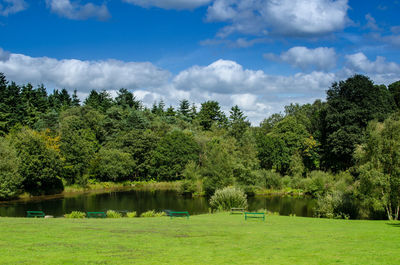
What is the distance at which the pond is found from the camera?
46.9 m

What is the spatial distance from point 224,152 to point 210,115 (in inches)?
2027

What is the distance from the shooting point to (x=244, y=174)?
202 feet

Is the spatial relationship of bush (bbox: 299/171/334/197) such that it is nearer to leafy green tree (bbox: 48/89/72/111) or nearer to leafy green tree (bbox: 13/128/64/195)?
leafy green tree (bbox: 13/128/64/195)

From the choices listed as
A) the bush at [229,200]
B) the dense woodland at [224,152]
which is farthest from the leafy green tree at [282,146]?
the bush at [229,200]

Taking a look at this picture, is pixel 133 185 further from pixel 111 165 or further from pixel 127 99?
pixel 127 99

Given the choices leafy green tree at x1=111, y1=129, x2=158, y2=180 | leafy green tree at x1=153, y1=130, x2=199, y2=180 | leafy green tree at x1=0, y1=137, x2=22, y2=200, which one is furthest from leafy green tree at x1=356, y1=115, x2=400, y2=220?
leafy green tree at x1=111, y1=129, x2=158, y2=180

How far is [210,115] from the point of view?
113562 mm

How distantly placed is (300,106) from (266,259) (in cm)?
10686

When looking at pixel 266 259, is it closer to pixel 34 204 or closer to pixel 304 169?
pixel 34 204

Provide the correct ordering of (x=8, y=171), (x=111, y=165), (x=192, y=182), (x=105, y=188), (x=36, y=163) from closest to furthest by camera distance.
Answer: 1. (x=8, y=171)
2. (x=36, y=163)
3. (x=192, y=182)
4. (x=105, y=188)
5. (x=111, y=165)

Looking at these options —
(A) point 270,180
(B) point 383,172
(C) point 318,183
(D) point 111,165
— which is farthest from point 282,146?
(B) point 383,172

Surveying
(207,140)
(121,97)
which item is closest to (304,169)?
(207,140)

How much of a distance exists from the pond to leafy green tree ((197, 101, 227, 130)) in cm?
4954

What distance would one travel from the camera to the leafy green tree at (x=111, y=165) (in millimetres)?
74688
